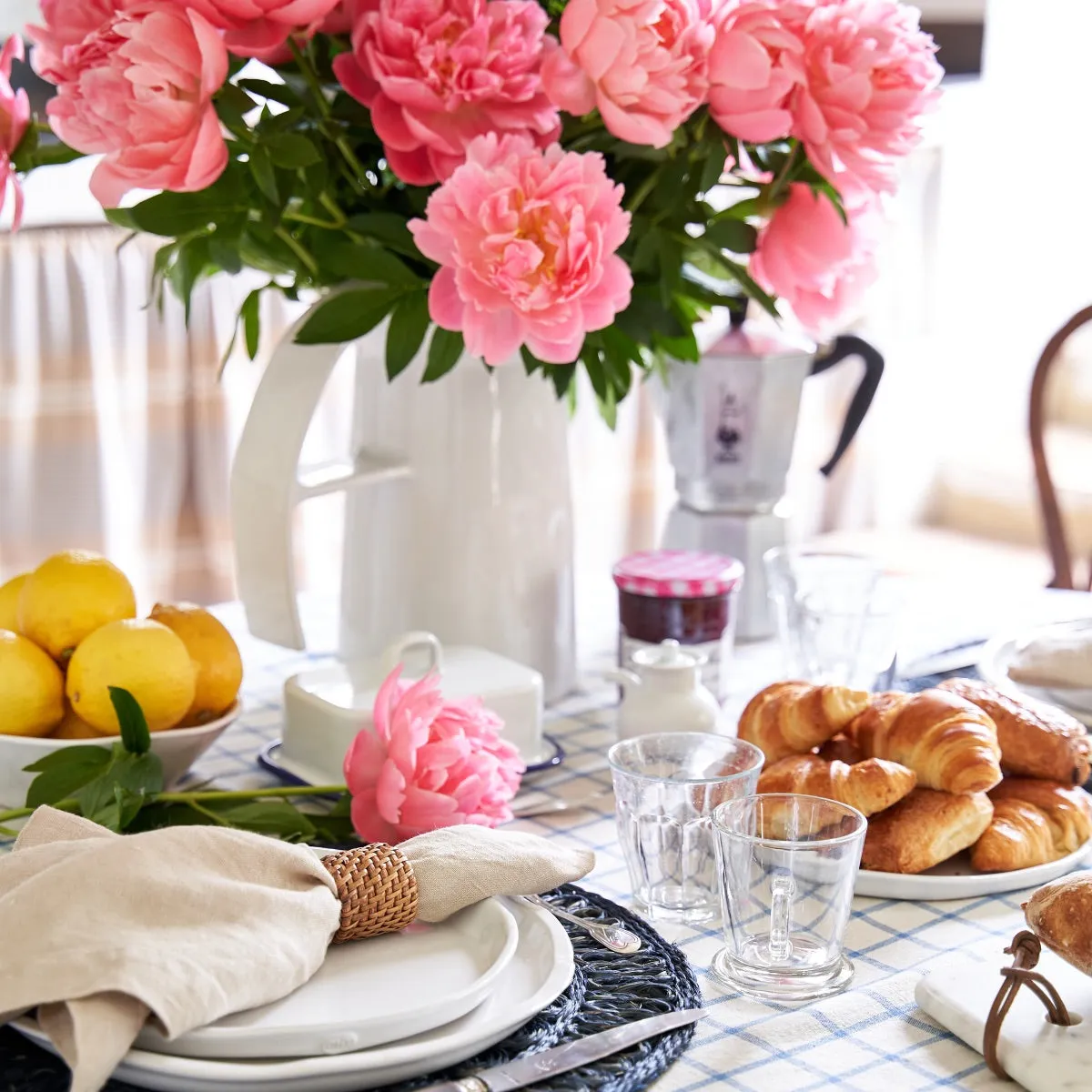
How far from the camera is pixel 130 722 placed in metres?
0.86

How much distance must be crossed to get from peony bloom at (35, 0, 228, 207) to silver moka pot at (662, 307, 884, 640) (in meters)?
0.57

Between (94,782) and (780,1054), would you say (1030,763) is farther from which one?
(94,782)

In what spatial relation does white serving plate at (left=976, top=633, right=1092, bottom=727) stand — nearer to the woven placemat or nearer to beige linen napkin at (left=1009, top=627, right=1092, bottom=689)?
beige linen napkin at (left=1009, top=627, right=1092, bottom=689)

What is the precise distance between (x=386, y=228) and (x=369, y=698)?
1.01 ft

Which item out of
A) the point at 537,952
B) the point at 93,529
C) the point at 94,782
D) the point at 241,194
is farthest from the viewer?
the point at 93,529

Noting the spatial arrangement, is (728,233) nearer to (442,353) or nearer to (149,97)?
(442,353)

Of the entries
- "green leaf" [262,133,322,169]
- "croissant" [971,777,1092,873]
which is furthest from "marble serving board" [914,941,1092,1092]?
"green leaf" [262,133,322,169]

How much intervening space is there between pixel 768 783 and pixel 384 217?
0.43 m

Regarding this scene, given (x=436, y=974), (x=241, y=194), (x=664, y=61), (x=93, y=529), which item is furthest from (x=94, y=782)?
(x=93, y=529)

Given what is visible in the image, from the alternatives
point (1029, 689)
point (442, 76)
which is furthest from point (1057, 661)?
point (442, 76)

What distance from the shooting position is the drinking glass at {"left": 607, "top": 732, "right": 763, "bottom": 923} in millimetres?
805

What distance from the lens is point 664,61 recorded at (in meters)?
0.88

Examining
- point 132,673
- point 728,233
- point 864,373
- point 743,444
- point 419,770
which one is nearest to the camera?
point 419,770

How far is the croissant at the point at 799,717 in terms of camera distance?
90 centimetres
